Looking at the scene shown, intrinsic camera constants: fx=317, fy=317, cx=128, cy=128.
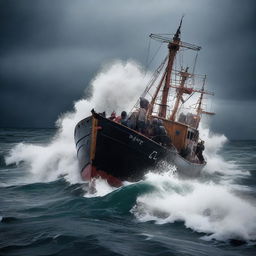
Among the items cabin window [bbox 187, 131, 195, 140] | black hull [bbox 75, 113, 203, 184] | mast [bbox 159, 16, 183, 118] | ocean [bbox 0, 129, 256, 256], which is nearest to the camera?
ocean [bbox 0, 129, 256, 256]

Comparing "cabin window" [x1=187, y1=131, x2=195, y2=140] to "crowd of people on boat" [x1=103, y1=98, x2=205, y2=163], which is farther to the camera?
"cabin window" [x1=187, y1=131, x2=195, y2=140]

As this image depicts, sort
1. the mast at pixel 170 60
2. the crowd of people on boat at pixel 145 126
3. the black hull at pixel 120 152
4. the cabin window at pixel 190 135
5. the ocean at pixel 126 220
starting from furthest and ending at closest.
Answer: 1. the mast at pixel 170 60
2. the cabin window at pixel 190 135
3. the crowd of people on boat at pixel 145 126
4. the black hull at pixel 120 152
5. the ocean at pixel 126 220

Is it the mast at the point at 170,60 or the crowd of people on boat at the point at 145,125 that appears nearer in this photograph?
the crowd of people on boat at the point at 145,125

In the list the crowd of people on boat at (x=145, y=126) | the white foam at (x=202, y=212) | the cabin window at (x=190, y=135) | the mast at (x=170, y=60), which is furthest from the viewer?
the mast at (x=170, y=60)

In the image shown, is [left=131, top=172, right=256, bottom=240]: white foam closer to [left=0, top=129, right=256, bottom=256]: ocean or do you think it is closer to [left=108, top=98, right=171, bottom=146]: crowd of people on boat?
[left=0, top=129, right=256, bottom=256]: ocean

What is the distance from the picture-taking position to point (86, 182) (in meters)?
16.2

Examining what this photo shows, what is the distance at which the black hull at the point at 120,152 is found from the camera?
14359 mm

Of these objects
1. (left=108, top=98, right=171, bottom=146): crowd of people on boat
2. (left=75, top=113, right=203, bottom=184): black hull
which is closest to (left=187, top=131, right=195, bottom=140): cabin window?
(left=108, top=98, right=171, bottom=146): crowd of people on boat

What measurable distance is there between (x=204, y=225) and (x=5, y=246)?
5.89 metres

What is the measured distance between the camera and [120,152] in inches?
572

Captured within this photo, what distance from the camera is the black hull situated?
14359 millimetres

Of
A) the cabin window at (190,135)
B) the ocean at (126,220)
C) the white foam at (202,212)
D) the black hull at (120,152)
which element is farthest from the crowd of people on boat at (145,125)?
the cabin window at (190,135)

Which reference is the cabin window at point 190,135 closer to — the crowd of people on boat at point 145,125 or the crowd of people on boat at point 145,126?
the crowd of people on boat at point 145,125

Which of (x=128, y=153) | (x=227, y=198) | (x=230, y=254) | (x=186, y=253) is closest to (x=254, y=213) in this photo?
(x=227, y=198)
